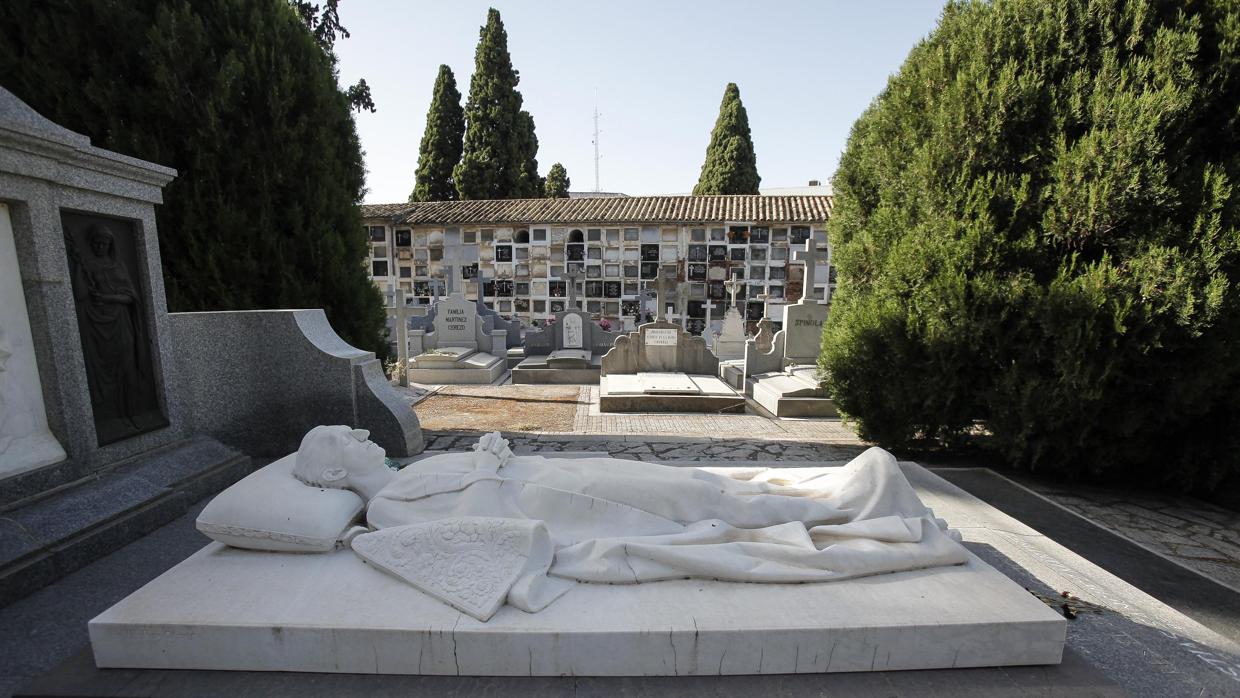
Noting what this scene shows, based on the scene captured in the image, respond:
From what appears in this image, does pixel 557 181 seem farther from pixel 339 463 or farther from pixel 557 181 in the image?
pixel 339 463

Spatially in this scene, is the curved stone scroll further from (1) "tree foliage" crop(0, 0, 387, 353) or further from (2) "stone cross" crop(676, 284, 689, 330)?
(2) "stone cross" crop(676, 284, 689, 330)

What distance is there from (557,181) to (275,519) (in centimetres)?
3327

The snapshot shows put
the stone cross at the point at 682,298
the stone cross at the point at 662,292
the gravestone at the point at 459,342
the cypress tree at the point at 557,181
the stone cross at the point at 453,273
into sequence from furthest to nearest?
the cypress tree at the point at 557,181 < the stone cross at the point at 453,273 < the stone cross at the point at 682,298 < the stone cross at the point at 662,292 < the gravestone at the point at 459,342

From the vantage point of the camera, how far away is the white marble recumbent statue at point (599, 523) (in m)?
2.01

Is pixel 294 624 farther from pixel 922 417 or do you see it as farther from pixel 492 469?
pixel 922 417

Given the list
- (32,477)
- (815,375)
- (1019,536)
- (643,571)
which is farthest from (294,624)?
(815,375)

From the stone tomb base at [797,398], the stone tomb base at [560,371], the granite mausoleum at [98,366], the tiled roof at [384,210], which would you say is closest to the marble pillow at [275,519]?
the granite mausoleum at [98,366]

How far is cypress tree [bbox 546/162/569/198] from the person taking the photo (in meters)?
33.2

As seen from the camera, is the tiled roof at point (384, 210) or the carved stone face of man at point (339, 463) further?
the tiled roof at point (384, 210)

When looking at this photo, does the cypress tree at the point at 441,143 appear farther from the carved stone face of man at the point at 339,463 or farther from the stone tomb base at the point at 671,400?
the carved stone face of man at the point at 339,463

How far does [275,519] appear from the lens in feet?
6.97

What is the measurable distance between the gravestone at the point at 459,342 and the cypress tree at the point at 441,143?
54.8ft

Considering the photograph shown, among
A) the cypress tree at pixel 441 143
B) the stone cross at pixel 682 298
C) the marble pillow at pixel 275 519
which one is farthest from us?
the cypress tree at pixel 441 143

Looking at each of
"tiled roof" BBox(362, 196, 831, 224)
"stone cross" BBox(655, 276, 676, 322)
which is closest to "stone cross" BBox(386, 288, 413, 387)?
"stone cross" BBox(655, 276, 676, 322)
